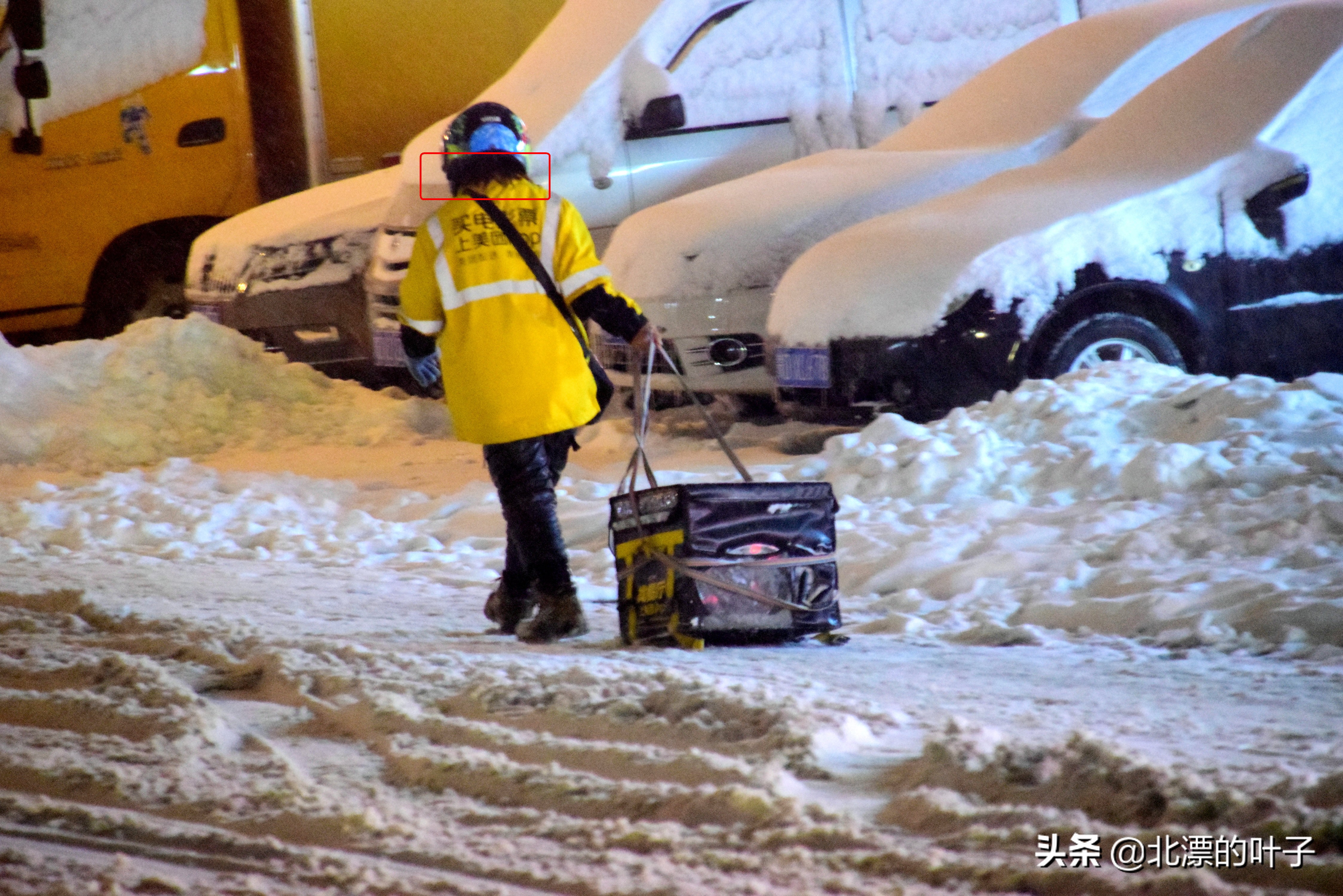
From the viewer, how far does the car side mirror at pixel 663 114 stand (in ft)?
27.0

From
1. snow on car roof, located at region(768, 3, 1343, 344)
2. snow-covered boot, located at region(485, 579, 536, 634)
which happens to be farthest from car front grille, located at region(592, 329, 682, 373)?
snow-covered boot, located at region(485, 579, 536, 634)

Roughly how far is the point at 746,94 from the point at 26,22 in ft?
17.7

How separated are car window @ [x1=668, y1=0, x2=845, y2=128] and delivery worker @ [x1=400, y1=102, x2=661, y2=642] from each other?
4542 mm

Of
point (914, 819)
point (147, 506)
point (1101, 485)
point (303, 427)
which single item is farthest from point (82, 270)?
point (914, 819)

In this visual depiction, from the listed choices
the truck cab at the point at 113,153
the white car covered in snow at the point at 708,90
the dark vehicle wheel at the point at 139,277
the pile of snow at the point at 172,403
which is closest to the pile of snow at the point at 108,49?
the truck cab at the point at 113,153

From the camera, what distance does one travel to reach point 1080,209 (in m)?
5.96

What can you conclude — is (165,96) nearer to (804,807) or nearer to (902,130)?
(902,130)

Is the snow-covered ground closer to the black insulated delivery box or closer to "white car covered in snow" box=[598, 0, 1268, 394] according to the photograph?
the black insulated delivery box

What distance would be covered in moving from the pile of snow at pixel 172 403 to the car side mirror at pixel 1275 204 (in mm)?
4839

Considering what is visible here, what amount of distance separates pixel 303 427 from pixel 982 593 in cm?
557

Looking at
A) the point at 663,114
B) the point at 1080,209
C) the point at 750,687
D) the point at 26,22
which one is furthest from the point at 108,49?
the point at 750,687

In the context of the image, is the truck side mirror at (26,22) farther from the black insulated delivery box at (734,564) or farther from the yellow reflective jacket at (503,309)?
the black insulated delivery box at (734,564)

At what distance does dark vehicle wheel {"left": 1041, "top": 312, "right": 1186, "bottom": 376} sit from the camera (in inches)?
235

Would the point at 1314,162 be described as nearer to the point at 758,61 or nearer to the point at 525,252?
the point at 758,61
